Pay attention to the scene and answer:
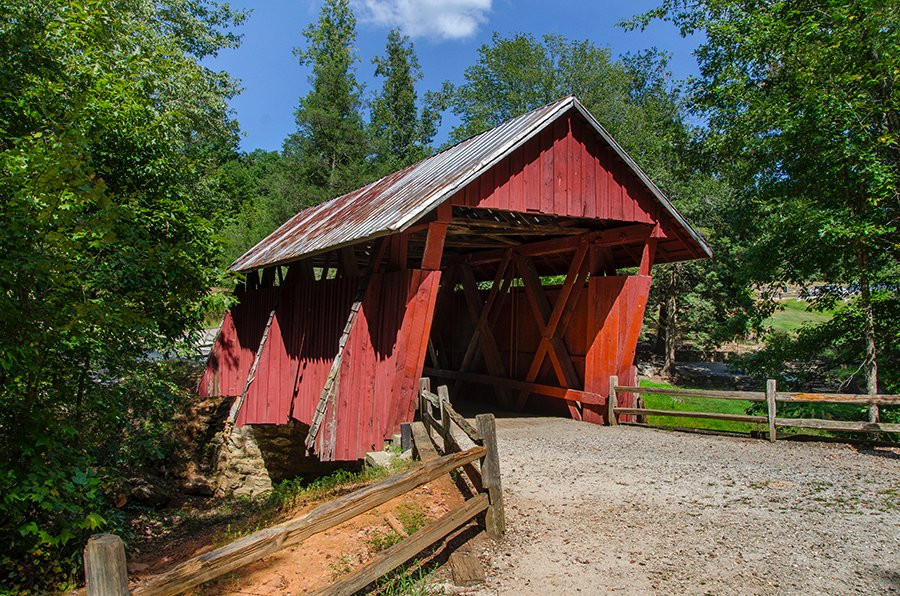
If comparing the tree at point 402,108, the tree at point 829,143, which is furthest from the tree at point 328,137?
the tree at point 829,143

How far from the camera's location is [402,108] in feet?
134

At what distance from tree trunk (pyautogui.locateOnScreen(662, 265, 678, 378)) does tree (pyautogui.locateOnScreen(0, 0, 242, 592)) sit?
20.0 metres

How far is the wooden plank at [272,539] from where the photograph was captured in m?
2.79

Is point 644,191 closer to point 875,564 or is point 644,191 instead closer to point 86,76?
point 875,564

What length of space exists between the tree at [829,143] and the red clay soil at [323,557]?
7.98 meters

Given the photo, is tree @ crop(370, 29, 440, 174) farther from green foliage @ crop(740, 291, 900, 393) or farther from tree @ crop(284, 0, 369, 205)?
green foliage @ crop(740, 291, 900, 393)

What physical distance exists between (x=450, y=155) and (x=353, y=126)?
1074 inches

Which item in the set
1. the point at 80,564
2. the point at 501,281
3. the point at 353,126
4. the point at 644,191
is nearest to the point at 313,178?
the point at 353,126

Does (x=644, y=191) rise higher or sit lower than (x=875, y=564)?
higher

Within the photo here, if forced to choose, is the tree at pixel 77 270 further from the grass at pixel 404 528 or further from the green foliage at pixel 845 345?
the green foliage at pixel 845 345

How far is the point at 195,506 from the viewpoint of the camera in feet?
39.9

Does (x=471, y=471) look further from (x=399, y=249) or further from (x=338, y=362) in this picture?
(x=399, y=249)

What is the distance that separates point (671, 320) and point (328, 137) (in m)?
22.8

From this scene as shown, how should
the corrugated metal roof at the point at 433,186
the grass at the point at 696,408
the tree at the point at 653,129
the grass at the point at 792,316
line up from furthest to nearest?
the grass at the point at 792,316
the tree at the point at 653,129
the grass at the point at 696,408
the corrugated metal roof at the point at 433,186
